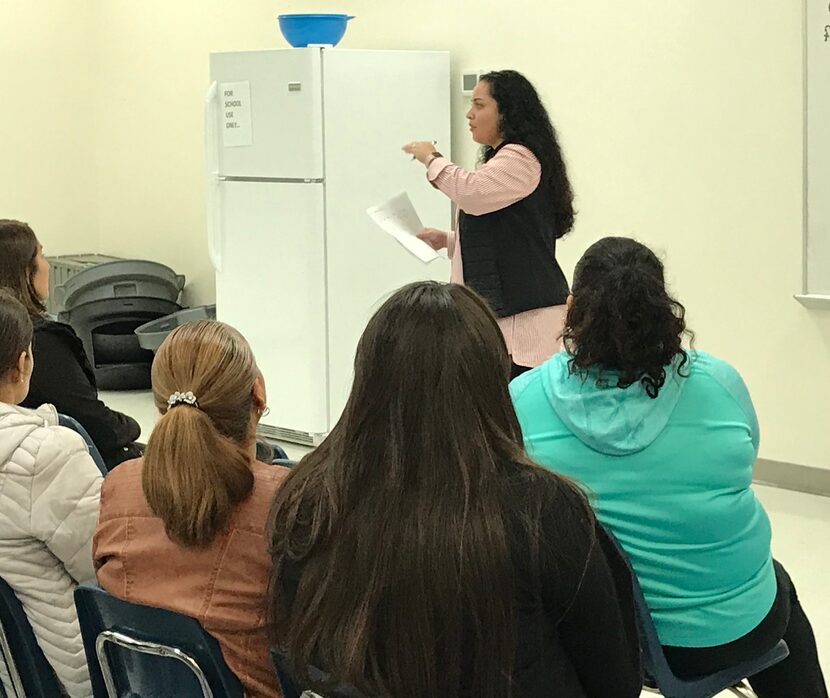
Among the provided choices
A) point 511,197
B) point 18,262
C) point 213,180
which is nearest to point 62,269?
point 213,180

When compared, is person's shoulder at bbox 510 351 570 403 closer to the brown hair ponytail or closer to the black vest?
the brown hair ponytail

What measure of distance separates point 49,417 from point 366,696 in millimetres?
1099

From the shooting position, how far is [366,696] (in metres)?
1.43

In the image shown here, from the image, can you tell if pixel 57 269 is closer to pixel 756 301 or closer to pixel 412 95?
pixel 412 95

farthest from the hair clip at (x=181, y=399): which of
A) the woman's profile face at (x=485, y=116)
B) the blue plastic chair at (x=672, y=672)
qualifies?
the woman's profile face at (x=485, y=116)

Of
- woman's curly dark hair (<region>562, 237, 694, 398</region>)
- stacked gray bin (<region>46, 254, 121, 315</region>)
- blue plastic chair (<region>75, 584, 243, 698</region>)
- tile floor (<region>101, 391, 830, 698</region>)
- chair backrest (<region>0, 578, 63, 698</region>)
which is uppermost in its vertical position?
woman's curly dark hair (<region>562, 237, 694, 398</region>)

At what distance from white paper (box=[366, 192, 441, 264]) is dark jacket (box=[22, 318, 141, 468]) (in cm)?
126

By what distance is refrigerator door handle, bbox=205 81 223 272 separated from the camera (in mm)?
5422

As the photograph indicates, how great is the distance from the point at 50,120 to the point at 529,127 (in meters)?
4.15

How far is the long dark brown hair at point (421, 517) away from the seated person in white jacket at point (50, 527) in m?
0.73

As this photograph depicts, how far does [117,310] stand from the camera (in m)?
6.24

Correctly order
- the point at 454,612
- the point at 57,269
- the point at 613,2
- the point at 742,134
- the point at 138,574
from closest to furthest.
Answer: the point at 454,612 → the point at 138,574 → the point at 742,134 → the point at 613,2 → the point at 57,269

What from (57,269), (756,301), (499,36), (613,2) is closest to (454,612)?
(756,301)

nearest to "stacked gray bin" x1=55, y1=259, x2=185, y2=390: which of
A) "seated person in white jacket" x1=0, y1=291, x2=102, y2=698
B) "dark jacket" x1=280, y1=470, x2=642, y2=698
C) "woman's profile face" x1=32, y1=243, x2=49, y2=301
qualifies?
"woman's profile face" x1=32, y1=243, x2=49, y2=301
